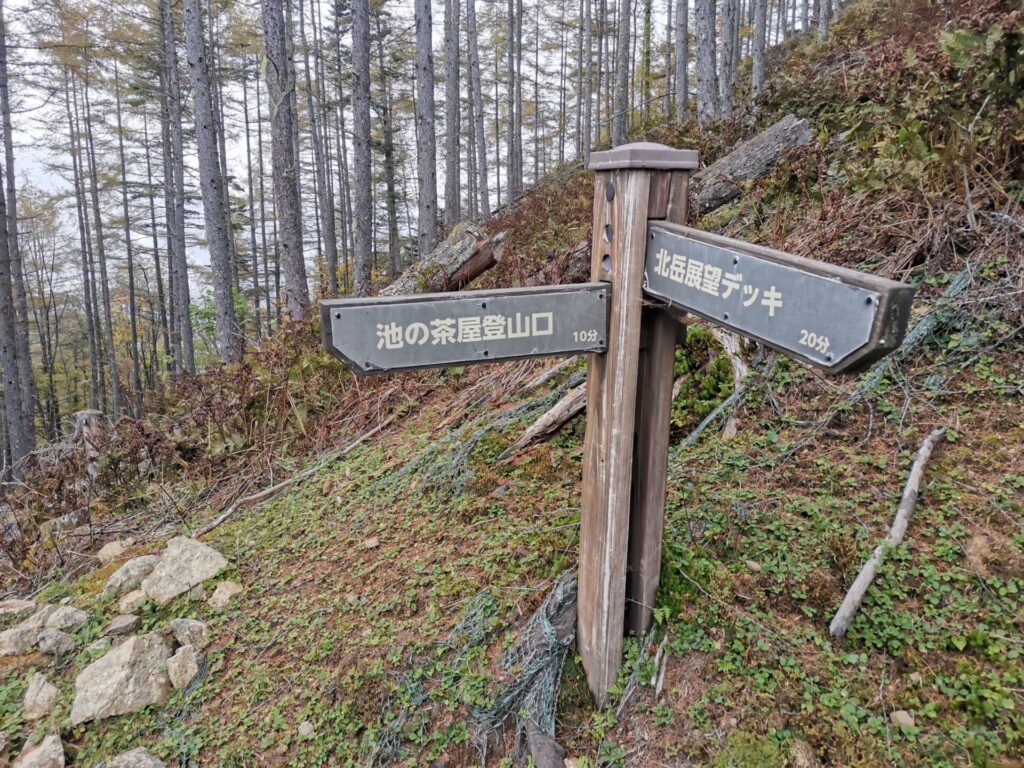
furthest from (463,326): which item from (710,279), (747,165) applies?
(747,165)

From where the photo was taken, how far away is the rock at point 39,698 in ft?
9.70

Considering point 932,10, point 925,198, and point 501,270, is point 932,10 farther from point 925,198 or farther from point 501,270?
point 501,270

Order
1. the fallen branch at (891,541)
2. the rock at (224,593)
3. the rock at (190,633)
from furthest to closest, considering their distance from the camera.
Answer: the rock at (224,593)
the rock at (190,633)
the fallen branch at (891,541)

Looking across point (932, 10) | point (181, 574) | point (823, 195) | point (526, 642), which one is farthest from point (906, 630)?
point (932, 10)

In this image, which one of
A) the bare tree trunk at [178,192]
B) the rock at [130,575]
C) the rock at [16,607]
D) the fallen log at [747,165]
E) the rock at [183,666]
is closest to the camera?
the rock at [183,666]

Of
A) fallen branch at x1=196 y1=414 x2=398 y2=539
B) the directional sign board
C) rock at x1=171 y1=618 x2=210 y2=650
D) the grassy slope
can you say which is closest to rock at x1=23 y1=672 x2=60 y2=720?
the grassy slope

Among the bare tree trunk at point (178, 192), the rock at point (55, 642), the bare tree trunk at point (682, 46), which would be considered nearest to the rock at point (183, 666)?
the rock at point (55, 642)

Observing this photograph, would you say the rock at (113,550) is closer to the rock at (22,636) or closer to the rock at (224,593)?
the rock at (22,636)

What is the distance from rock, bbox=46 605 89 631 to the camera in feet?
11.3

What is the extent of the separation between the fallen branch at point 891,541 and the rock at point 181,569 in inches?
137

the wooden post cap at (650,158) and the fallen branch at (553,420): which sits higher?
the wooden post cap at (650,158)

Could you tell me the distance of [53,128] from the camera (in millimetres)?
19672

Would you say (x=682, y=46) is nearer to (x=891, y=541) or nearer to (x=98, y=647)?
(x=891, y=541)

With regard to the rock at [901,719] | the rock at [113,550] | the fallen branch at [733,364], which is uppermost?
the fallen branch at [733,364]
